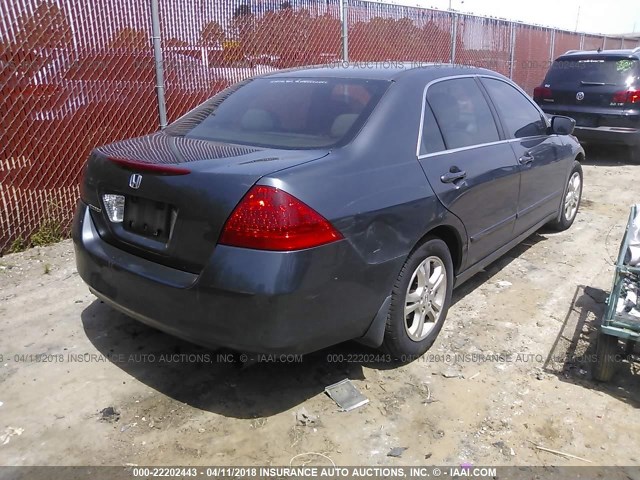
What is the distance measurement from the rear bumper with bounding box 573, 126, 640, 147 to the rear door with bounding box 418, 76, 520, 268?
19.2ft

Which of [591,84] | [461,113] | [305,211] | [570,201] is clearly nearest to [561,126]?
[570,201]

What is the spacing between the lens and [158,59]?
5.76m

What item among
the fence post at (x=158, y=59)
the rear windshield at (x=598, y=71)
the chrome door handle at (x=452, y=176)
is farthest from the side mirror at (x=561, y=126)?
the rear windshield at (x=598, y=71)

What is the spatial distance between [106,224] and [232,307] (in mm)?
997

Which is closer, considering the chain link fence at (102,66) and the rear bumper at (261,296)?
the rear bumper at (261,296)

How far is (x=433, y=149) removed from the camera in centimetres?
326

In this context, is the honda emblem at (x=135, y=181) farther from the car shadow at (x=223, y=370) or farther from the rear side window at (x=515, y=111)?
the rear side window at (x=515, y=111)

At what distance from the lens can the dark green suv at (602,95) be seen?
8.83 meters

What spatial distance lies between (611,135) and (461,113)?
651 cm

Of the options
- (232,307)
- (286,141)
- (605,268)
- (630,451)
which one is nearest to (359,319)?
(232,307)

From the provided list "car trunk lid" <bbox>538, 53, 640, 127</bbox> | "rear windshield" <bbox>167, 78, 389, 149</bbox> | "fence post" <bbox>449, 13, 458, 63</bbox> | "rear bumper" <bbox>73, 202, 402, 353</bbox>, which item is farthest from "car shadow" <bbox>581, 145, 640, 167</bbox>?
"rear bumper" <bbox>73, 202, 402, 353</bbox>

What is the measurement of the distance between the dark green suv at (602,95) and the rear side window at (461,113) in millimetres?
6045

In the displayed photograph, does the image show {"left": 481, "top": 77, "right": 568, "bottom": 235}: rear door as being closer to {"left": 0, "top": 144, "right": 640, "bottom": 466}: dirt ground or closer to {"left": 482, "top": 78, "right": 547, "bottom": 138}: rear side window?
{"left": 482, "top": 78, "right": 547, "bottom": 138}: rear side window

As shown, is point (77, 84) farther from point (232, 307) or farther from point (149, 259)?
point (232, 307)
